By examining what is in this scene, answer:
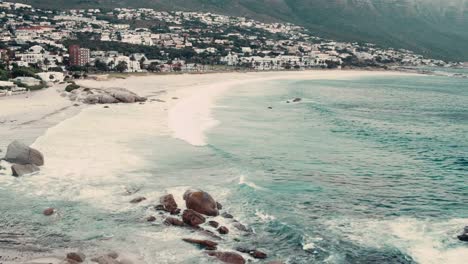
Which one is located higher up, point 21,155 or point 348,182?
point 21,155

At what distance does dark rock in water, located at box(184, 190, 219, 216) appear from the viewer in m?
20.7

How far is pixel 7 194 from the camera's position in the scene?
2242 centimetres

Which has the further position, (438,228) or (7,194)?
(7,194)

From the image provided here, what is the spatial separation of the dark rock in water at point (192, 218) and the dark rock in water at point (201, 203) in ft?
2.08

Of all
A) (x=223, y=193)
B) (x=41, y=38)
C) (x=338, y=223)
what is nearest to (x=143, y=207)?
(x=223, y=193)

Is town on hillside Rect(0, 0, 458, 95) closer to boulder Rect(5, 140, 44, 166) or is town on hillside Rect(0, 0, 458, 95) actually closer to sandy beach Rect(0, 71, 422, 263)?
sandy beach Rect(0, 71, 422, 263)

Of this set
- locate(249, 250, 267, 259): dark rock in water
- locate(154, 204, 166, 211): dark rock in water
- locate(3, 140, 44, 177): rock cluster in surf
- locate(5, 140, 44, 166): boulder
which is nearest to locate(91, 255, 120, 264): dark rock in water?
locate(249, 250, 267, 259): dark rock in water

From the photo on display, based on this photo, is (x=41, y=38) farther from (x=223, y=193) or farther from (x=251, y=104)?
(x=223, y=193)

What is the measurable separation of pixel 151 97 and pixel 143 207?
4896cm

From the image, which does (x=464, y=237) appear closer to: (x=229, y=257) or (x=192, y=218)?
(x=229, y=257)

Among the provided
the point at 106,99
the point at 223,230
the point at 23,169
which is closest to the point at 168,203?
the point at 223,230

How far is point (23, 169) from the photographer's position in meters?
25.8

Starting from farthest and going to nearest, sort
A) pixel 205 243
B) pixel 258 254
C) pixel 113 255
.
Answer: pixel 205 243 < pixel 258 254 < pixel 113 255

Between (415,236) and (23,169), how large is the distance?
18.1 metres
